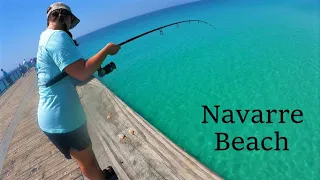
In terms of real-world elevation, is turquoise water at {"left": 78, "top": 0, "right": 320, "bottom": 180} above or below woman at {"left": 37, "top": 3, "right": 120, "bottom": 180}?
below

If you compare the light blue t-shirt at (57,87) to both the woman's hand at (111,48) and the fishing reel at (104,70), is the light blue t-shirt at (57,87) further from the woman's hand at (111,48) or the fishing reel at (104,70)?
the fishing reel at (104,70)

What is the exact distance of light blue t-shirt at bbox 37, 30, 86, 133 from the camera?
2.06m

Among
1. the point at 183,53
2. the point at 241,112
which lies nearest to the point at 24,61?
the point at 183,53

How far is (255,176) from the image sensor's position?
6055 mm

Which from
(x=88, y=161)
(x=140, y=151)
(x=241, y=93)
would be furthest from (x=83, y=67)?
(x=241, y=93)

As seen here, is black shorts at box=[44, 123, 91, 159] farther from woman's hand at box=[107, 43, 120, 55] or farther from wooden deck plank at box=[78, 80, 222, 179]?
woman's hand at box=[107, 43, 120, 55]

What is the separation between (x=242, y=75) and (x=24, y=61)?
29.0 meters

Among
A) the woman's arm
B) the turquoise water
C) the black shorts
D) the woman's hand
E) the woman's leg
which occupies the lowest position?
the turquoise water

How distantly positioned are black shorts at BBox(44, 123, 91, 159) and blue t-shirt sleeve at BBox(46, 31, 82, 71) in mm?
706

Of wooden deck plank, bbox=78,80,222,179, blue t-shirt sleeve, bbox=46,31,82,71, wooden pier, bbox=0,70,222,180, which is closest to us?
blue t-shirt sleeve, bbox=46,31,82,71

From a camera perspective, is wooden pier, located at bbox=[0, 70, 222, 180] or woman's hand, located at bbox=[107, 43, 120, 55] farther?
wooden pier, located at bbox=[0, 70, 222, 180]

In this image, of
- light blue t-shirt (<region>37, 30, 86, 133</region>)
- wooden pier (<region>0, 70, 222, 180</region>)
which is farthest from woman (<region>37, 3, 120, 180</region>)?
wooden pier (<region>0, 70, 222, 180</region>)

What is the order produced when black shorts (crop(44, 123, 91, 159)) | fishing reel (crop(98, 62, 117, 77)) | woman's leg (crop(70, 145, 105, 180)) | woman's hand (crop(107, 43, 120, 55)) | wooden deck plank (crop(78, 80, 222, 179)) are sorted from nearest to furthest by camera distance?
woman's hand (crop(107, 43, 120, 55)) → black shorts (crop(44, 123, 91, 159)) → woman's leg (crop(70, 145, 105, 180)) → fishing reel (crop(98, 62, 117, 77)) → wooden deck plank (crop(78, 80, 222, 179))

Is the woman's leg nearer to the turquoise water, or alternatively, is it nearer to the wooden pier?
the wooden pier
